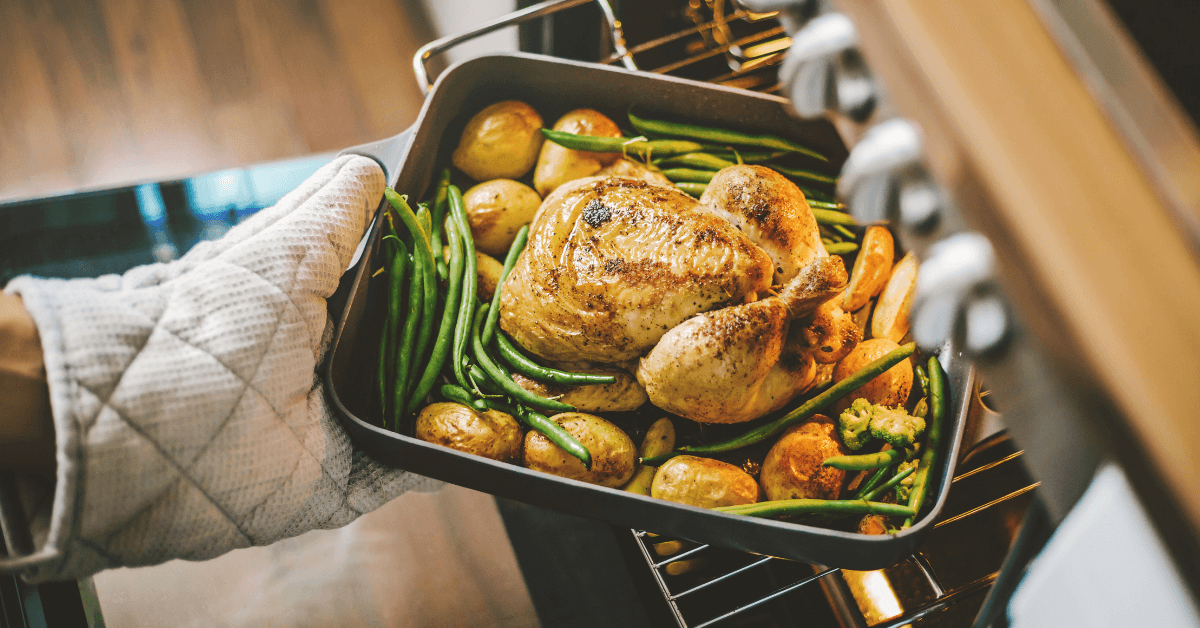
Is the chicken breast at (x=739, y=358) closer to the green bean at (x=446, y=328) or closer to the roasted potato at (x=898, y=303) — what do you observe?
the roasted potato at (x=898, y=303)

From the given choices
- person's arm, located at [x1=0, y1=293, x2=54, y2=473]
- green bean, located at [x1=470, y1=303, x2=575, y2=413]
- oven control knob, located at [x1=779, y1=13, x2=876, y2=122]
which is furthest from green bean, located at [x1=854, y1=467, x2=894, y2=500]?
person's arm, located at [x1=0, y1=293, x2=54, y2=473]

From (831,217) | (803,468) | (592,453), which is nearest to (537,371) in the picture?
(592,453)

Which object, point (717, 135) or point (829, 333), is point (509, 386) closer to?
point (829, 333)

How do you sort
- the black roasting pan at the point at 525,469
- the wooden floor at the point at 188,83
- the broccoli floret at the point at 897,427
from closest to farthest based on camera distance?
the black roasting pan at the point at 525,469, the broccoli floret at the point at 897,427, the wooden floor at the point at 188,83

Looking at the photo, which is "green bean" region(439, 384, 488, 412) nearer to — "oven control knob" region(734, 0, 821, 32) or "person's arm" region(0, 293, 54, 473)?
"person's arm" region(0, 293, 54, 473)

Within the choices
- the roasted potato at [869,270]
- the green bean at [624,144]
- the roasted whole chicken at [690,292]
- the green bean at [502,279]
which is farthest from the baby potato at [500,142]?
the roasted potato at [869,270]
